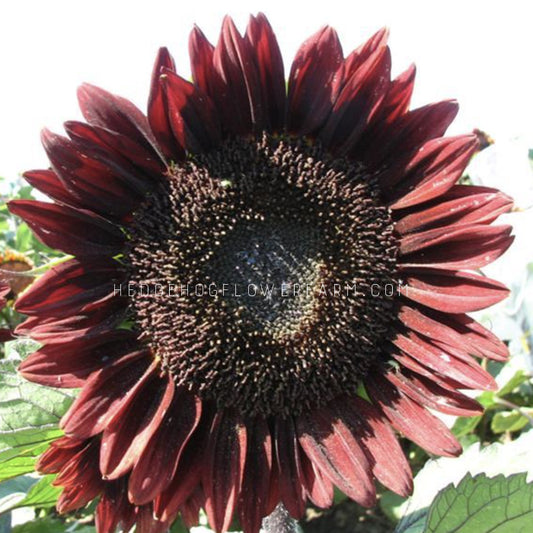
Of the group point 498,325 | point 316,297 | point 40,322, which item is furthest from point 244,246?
point 498,325

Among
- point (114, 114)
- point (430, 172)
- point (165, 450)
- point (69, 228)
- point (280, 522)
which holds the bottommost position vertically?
point (280, 522)

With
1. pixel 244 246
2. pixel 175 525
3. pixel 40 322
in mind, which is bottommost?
pixel 175 525

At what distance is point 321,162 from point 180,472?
73 cm

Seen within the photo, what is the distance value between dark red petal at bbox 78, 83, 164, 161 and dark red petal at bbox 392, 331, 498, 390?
69 centimetres

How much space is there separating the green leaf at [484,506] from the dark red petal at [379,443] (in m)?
0.08

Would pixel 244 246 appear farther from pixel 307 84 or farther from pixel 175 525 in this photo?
pixel 175 525

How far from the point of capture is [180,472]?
4.24 ft

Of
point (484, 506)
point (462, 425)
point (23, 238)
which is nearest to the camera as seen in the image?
point (484, 506)

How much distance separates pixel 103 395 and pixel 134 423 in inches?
3.4

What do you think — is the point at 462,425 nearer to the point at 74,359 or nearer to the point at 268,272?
the point at 268,272

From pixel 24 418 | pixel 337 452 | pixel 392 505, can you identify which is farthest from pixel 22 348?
pixel 392 505

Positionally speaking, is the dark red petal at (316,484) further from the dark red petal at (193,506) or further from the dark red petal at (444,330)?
the dark red petal at (444,330)

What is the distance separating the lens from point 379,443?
1332 millimetres

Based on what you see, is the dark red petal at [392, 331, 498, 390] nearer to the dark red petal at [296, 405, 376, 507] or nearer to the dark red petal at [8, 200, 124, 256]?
the dark red petal at [296, 405, 376, 507]
